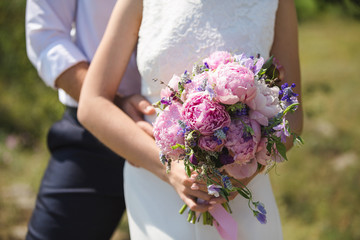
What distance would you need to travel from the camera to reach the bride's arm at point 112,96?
2.10 metres

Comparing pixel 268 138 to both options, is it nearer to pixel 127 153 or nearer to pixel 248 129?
pixel 248 129

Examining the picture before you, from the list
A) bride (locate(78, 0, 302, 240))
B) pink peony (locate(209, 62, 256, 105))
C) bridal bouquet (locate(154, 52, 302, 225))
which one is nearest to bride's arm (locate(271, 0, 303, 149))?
bride (locate(78, 0, 302, 240))

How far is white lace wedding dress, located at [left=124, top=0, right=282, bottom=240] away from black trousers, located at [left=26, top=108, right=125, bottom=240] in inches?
24.9

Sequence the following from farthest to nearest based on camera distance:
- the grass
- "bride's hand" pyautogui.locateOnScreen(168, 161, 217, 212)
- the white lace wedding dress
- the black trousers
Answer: the grass < the black trousers < the white lace wedding dress < "bride's hand" pyautogui.locateOnScreen(168, 161, 217, 212)

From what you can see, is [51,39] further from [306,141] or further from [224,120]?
[306,141]

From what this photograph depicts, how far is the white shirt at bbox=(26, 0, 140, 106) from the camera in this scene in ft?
8.51

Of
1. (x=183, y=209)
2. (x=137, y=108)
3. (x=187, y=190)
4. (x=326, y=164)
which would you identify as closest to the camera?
(x=187, y=190)

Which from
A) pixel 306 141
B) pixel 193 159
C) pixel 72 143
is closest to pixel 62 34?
pixel 72 143

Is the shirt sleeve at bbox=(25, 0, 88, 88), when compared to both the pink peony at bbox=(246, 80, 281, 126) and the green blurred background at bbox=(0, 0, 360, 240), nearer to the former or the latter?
the pink peony at bbox=(246, 80, 281, 126)

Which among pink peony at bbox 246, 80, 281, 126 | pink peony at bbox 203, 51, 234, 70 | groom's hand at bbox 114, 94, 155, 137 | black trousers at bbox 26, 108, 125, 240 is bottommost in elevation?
black trousers at bbox 26, 108, 125, 240

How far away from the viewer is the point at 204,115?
1.60 meters

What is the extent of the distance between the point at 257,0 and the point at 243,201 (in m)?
0.93

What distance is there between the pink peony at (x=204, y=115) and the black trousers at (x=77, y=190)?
1.31m

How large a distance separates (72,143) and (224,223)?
1251mm
